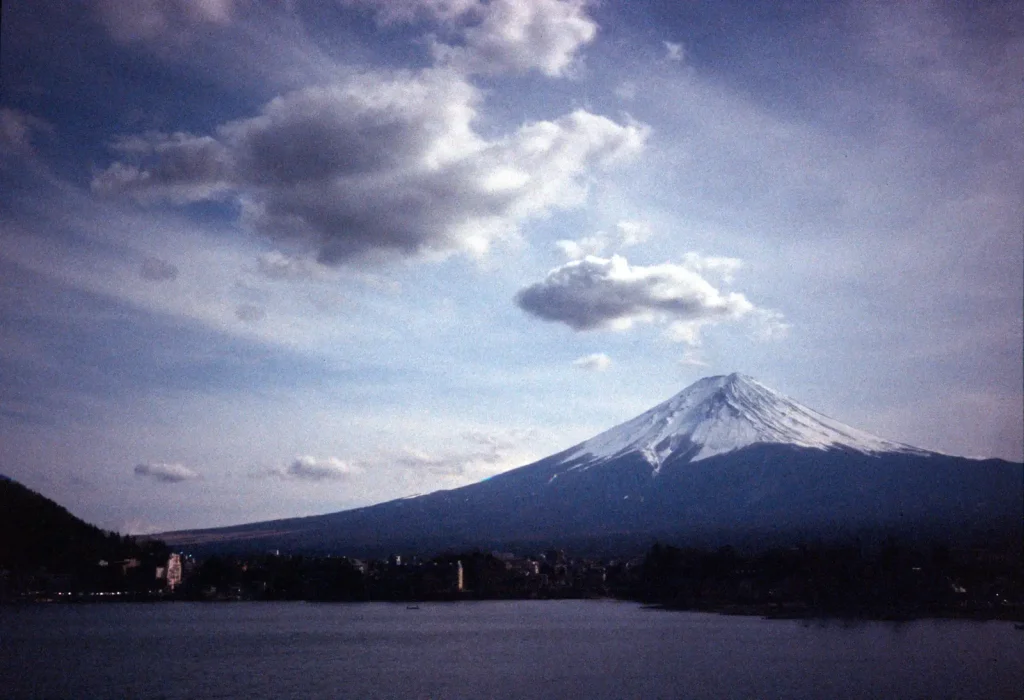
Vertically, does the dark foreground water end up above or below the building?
below

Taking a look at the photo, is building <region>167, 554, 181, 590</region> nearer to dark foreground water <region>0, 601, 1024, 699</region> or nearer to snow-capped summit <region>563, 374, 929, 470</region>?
dark foreground water <region>0, 601, 1024, 699</region>

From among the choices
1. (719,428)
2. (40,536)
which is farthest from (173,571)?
(719,428)

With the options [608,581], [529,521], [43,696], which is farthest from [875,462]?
[43,696]

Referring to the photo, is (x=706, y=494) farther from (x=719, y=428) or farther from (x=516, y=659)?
(x=516, y=659)

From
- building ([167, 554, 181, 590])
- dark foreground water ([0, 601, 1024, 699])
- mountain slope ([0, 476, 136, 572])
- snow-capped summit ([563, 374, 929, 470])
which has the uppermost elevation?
snow-capped summit ([563, 374, 929, 470])

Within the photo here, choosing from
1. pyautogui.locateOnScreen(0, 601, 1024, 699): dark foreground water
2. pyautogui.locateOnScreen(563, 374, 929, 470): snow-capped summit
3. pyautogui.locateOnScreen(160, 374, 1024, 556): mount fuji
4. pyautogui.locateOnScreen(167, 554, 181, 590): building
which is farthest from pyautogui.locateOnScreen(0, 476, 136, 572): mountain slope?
pyautogui.locateOnScreen(563, 374, 929, 470): snow-capped summit
